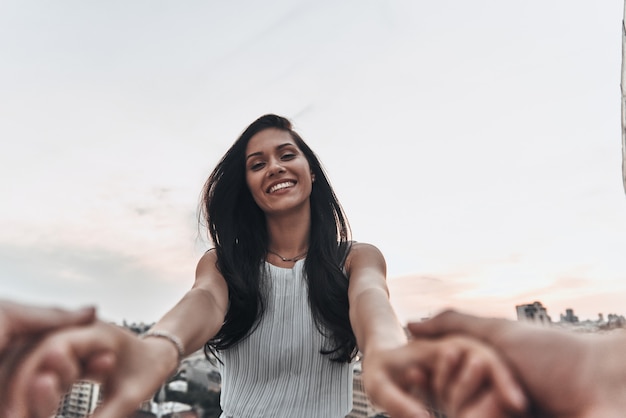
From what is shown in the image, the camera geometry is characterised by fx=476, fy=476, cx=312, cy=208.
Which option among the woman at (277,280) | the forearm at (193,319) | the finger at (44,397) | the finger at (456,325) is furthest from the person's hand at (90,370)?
the woman at (277,280)

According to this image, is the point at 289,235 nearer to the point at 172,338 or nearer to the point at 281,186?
the point at 281,186

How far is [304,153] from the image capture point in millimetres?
1292

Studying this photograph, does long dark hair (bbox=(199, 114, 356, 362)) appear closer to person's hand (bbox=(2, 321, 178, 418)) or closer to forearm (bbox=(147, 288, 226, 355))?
forearm (bbox=(147, 288, 226, 355))

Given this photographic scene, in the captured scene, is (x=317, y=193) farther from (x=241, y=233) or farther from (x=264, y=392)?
(x=264, y=392)

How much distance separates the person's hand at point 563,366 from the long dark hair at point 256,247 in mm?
725

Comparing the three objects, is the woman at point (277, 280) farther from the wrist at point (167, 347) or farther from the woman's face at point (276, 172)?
the wrist at point (167, 347)

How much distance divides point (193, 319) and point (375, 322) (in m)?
0.36

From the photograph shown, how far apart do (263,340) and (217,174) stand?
0.44 meters

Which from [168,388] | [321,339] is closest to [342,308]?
[321,339]

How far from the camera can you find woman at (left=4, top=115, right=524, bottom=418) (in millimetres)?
1116

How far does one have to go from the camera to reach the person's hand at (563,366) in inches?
14.5

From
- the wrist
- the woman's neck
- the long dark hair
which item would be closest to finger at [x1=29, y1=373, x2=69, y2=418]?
the wrist

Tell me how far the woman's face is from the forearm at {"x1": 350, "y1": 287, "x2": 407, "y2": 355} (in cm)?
36

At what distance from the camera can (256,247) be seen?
4.07 ft
